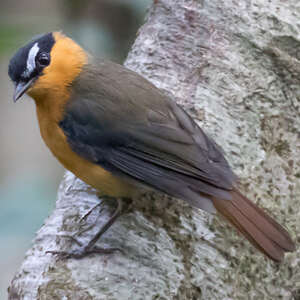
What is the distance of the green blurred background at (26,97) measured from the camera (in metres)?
3.18

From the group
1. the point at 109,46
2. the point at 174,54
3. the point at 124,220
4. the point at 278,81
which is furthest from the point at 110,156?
the point at 109,46

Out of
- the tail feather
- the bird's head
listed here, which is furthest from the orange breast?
the tail feather

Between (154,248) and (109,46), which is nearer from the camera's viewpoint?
(154,248)

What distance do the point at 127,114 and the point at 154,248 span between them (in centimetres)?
66

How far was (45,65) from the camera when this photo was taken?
2887mm

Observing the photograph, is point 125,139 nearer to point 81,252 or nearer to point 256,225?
point 81,252

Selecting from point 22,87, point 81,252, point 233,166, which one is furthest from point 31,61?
point 233,166

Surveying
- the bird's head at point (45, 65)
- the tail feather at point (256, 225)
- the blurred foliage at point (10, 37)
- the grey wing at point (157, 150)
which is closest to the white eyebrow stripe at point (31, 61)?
the bird's head at point (45, 65)

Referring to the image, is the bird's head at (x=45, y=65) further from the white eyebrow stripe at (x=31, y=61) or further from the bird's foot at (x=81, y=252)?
the bird's foot at (x=81, y=252)

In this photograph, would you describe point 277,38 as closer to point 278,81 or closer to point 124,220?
point 278,81

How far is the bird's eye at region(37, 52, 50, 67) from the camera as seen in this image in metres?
2.85

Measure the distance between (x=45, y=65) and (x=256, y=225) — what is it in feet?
4.23

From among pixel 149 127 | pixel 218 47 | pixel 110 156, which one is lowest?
pixel 110 156

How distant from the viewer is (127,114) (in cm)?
277
